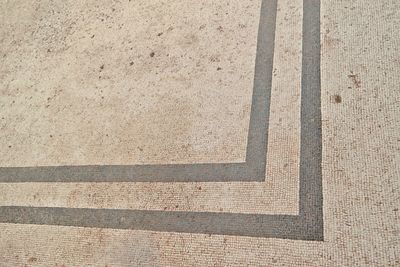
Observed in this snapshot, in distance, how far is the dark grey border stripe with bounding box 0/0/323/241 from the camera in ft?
5.08

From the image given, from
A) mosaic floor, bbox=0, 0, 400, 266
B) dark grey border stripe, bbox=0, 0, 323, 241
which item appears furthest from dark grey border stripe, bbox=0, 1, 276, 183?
dark grey border stripe, bbox=0, 0, 323, 241

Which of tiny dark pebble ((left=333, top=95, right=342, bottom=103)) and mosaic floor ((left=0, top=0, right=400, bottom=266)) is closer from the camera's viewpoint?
mosaic floor ((left=0, top=0, right=400, bottom=266))

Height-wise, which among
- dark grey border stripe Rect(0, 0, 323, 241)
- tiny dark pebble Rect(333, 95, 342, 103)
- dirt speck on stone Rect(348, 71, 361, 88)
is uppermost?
dirt speck on stone Rect(348, 71, 361, 88)

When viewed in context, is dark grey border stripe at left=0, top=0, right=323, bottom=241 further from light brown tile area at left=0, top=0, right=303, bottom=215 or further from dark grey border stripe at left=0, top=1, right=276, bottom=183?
dark grey border stripe at left=0, top=1, right=276, bottom=183

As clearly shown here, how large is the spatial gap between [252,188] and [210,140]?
0.29 meters

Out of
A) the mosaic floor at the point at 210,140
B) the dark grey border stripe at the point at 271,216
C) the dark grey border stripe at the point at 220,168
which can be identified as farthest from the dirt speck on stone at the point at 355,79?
the dark grey border stripe at the point at 220,168

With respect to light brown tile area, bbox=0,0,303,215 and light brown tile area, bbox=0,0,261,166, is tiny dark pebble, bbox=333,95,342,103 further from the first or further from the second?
light brown tile area, bbox=0,0,261,166

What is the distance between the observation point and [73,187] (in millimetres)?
1884

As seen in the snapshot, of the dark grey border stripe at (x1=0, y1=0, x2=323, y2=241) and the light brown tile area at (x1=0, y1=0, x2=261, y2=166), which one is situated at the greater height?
the light brown tile area at (x1=0, y1=0, x2=261, y2=166)

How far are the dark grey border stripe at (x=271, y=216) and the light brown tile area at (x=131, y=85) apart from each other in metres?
0.24

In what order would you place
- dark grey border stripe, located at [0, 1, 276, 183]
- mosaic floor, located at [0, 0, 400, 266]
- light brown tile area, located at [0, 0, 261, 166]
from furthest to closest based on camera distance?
light brown tile area, located at [0, 0, 261, 166]
dark grey border stripe, located at [0, 1, 276, 183]
mosaic floor, located at [0, 0, 400, 266]

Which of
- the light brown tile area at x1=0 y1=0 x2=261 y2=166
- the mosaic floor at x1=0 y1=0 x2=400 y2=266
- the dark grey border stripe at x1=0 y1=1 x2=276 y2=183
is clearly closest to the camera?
the mosaic floor at x1=0 y1=0 x2=400 y2=266

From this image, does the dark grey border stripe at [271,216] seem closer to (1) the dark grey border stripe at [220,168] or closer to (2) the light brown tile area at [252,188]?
(2) the light brown tile area at [252,188]

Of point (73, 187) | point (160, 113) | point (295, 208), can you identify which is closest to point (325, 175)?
point (295, 208)
